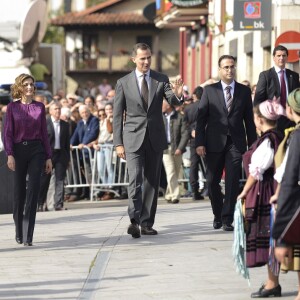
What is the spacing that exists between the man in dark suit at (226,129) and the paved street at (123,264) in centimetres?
59

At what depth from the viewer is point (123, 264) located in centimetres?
1203

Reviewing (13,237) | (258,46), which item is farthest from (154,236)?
(258,46)

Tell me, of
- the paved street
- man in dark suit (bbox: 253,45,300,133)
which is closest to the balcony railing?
the paved street

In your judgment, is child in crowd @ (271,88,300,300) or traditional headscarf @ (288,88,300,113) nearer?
child in crowd @ (271,88,300,300)

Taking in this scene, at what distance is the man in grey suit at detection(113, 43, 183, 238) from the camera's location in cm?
1398

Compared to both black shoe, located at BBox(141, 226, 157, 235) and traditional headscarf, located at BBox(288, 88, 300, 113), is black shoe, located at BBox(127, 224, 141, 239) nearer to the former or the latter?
black shoe, located at BBox(141, 226, 157, 235)

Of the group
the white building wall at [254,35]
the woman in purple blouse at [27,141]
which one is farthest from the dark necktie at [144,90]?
the white building wall at [254,35]

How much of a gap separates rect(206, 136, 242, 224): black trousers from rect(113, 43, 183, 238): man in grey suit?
2.26 feet

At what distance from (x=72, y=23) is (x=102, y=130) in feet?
194

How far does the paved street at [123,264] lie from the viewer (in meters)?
10.4

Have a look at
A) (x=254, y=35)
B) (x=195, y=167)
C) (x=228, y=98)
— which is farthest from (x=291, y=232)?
(x=254, y=35)

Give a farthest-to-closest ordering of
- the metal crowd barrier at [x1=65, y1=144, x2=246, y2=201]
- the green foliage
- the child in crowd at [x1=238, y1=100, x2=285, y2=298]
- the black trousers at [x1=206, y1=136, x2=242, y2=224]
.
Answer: the green foliage
the metal crowd barrier at [x1=65, y1=144, x2=246, y2=201]
the black trousers at [x1=206, y1=136, x2=242, y2=224]
the child in crowd at [x1=238, y1=100, x2=285, y2=298]

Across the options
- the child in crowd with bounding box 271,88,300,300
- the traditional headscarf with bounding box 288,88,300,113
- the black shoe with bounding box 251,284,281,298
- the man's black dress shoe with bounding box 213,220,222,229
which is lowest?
the man's black dress shoe with bounding box 213,220,222,229

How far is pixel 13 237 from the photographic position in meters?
14.9
